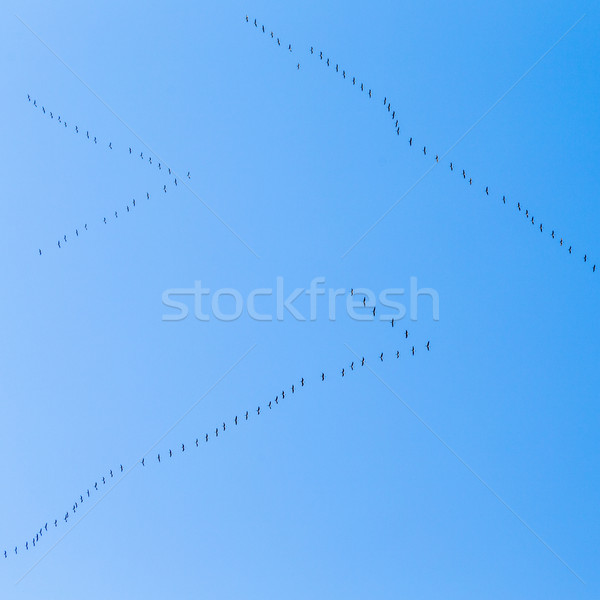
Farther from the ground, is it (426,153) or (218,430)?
(426,153)

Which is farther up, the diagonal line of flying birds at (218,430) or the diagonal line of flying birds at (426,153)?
the diagonal line of flying birds at (426,153)

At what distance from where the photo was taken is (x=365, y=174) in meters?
2.78

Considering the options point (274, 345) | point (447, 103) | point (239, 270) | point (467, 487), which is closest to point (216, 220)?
point (239, 270)

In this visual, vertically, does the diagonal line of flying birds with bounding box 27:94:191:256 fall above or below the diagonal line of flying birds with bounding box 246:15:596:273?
below

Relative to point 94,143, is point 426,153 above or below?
above

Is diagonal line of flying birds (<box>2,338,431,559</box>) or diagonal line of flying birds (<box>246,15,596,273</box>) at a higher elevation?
diagonal line of flying birds (<box>246,15,596,273</box>)

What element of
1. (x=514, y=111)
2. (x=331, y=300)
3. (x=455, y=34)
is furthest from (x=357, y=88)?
(x=331, y=300)

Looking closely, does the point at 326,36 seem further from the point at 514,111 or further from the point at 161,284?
the point at 161,284

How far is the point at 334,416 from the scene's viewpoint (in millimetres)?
2709

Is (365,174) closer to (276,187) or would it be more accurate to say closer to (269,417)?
(276,187)

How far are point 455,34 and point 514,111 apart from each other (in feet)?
1.40

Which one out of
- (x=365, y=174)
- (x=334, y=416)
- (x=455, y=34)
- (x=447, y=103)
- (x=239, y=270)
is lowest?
(x=334, y=416)

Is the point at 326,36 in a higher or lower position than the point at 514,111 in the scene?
lower

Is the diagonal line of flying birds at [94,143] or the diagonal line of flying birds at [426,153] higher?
the diagonal line of flying birds at [426,153]
